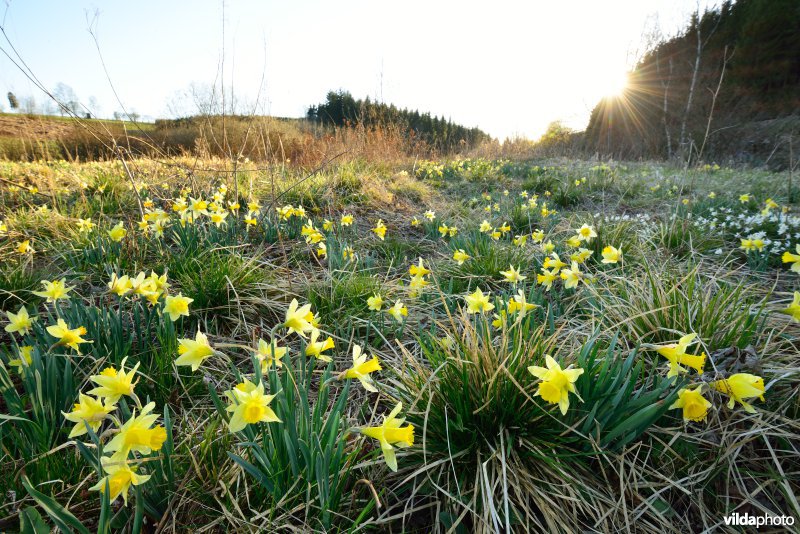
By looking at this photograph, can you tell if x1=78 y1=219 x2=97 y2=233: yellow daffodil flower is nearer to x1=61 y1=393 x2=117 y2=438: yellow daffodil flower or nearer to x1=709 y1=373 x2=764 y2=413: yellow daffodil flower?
x1=61 y1=393 x2=117 y2=438: yellow daffodil flower

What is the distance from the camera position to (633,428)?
105cm

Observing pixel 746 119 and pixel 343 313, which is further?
pixel 746 119

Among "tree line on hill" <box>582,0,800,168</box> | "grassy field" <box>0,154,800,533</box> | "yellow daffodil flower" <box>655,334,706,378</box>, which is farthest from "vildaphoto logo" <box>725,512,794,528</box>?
"tree line on hill" <box>582,0,800,168</box>

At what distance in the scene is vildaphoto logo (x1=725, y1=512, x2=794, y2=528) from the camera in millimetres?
938

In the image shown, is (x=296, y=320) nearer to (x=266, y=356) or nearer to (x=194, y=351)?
(x=266, y=356)

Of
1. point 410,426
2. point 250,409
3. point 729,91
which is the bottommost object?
point 410,426

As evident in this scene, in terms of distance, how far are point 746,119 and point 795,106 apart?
4.14 feet

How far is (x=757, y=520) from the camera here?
96 centimetres

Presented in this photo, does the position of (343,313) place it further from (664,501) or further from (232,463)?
(664,501)

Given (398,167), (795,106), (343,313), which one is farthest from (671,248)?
(795,106)

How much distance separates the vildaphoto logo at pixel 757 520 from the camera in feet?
3.08

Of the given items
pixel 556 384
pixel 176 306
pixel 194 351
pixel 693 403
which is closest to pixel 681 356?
pixel 693 403

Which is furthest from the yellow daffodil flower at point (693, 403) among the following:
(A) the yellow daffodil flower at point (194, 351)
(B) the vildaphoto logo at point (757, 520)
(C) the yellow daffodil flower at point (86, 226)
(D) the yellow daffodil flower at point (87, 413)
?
(C) the yellow daffodil flower at point (86, 226)

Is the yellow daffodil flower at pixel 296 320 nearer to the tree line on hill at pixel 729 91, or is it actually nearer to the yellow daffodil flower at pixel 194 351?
the yellow daffodil flower at pixel 194 351
